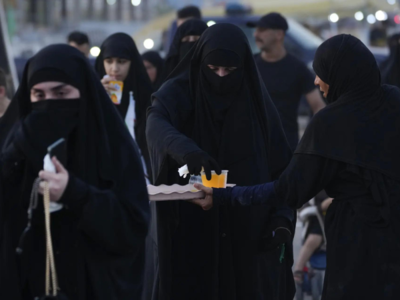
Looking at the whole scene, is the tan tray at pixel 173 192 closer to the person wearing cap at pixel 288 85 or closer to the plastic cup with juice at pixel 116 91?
the plastic cup with juice at pixel 116 91

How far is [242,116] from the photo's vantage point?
4281 mm

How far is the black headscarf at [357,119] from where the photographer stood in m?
3.53

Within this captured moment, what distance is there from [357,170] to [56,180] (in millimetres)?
1275

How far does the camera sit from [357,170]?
3533mm

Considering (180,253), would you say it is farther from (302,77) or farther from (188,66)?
(302,77)

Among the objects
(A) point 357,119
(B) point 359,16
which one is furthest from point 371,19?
(A) point 357,119

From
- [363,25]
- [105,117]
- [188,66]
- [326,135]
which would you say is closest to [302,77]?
[188,66]

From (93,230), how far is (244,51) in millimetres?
1678

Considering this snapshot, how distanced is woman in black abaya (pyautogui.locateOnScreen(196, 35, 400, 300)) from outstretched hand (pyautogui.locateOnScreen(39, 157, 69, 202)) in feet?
3.84

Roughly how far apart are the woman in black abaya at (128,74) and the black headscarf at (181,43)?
0.21m

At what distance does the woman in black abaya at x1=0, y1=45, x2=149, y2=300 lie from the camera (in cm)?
292

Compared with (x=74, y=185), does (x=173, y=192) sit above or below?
below

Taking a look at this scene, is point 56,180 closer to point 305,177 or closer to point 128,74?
point 305,177

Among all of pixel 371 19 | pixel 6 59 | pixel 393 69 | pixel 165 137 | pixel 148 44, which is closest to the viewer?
pixel 165 137
